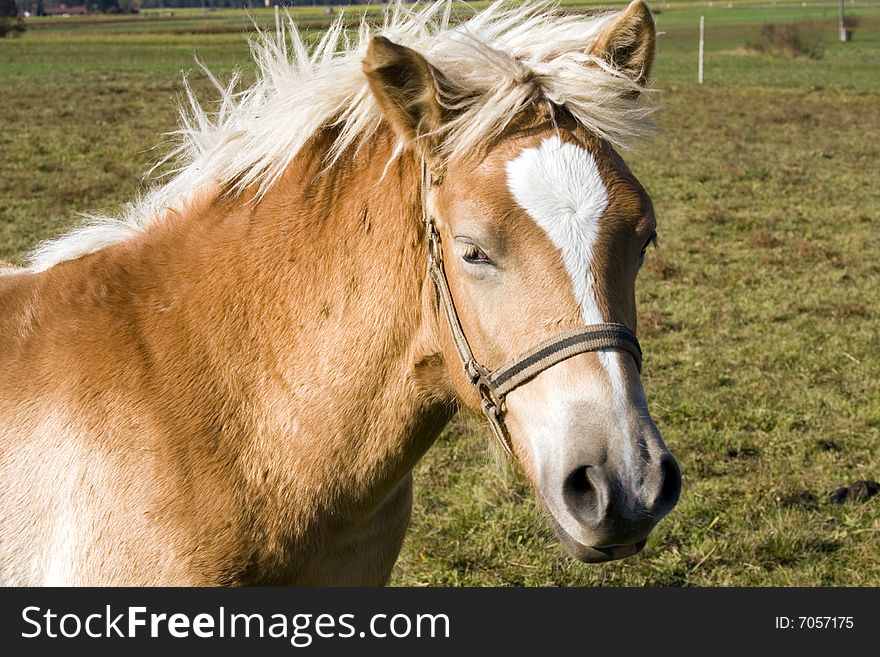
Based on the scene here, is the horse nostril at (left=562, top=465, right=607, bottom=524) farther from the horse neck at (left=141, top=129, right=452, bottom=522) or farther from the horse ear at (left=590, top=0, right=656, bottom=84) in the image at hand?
the horse ear at (left=590, top=0, right=656, bottom=84)

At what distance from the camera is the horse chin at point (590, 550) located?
201 cm

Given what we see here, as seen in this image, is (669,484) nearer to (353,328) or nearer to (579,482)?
(579,482)

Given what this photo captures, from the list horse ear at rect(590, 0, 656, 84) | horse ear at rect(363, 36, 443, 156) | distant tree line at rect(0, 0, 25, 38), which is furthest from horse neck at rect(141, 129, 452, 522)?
distant tree line at rect(0, 0, 25, 38)

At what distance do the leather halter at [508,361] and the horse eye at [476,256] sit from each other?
13 cm

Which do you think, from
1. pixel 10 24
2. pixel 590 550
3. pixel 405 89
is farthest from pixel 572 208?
pixel 10 24

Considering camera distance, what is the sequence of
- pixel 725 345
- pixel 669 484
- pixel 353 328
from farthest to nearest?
pixel 725 345
pixel 353 328
pixel 669 484

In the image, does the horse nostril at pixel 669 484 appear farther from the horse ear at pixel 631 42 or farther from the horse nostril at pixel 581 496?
the horse ear at pixel 631 42

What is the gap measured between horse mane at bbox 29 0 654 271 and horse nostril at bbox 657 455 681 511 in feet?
2.59

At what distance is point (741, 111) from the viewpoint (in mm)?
19469

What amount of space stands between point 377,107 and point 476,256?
1.75 ft

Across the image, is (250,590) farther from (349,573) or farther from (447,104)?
(447,104)

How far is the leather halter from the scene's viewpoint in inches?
77.1

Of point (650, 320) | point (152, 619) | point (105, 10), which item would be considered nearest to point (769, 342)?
point (650, 320)

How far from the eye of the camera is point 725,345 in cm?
676
